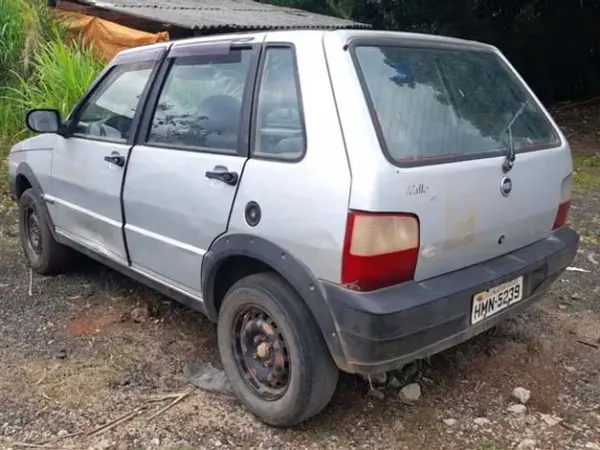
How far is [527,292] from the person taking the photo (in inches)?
121

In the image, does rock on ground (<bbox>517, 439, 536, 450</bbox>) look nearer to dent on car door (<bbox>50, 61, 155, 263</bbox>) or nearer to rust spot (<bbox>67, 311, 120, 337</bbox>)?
dent on car door (<bbox>50, 61, 155, 263</bbox>)

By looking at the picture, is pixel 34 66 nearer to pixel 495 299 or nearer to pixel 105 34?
pixel 105 34

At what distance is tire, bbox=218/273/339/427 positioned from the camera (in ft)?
8.81

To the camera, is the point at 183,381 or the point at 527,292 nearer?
the point at 527,292

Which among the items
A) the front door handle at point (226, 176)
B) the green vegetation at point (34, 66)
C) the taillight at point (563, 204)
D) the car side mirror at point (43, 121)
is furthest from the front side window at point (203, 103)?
the green vegetation at point (34, 66)

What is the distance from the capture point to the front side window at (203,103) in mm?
3033

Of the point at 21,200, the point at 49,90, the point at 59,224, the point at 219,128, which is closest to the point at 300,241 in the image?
the point at 219,128

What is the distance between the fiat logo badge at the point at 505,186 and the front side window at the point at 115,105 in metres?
1.96

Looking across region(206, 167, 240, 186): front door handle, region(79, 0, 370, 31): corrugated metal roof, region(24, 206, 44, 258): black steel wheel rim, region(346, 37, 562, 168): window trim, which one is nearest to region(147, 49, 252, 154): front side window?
region(206, 167, 240, 186): front door handle

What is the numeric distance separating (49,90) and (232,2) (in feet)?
23.3

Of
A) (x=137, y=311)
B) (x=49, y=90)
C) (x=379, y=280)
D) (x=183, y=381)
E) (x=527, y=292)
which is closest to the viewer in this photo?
(x=379, y=280)

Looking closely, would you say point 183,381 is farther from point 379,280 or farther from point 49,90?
point 49,90

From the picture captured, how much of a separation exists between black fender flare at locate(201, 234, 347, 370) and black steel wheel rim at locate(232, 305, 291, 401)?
247 millimetres

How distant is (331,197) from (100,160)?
179cm
